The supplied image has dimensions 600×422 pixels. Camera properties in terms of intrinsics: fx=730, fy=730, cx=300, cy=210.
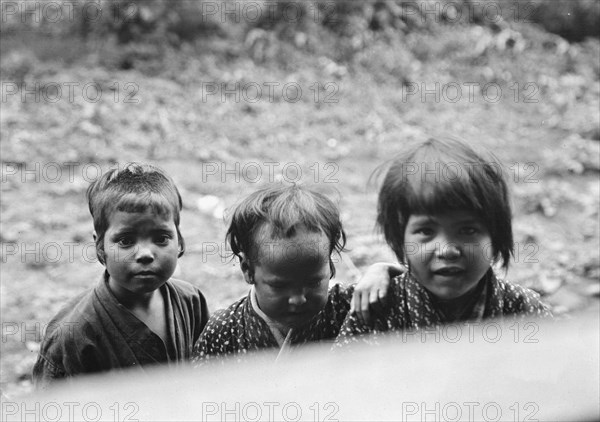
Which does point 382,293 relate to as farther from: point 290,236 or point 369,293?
point 290,236

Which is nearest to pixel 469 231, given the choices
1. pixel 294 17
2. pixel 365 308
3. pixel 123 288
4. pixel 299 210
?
pixel 365 308

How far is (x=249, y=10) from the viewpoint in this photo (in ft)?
27.0

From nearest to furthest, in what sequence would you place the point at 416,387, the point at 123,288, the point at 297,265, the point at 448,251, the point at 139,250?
1. the point at 416,387
2. the point at 448,251
3. the point at 297,265
4. the point at 139,250
5. the point at 123,288

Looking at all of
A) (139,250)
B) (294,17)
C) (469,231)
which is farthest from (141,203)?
(294,17)

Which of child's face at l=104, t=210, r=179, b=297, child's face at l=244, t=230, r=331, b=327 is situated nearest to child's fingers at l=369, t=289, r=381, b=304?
child's face at l=244, t=230, r=331, b=327

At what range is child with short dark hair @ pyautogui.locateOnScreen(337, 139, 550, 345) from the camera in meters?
2.06

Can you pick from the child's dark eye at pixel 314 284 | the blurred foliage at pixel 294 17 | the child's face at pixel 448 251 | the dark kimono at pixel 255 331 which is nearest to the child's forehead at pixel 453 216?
the child's face at pixel 448 251

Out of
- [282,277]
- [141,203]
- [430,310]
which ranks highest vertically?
[141,203]

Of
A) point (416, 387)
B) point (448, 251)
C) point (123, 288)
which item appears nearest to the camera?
point (416, 387)

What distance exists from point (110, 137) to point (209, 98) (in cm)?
130

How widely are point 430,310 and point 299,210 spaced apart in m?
0.49

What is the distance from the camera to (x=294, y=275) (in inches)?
85.2

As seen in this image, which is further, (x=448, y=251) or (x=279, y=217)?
(x=279, y=217)

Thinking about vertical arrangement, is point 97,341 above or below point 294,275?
below
